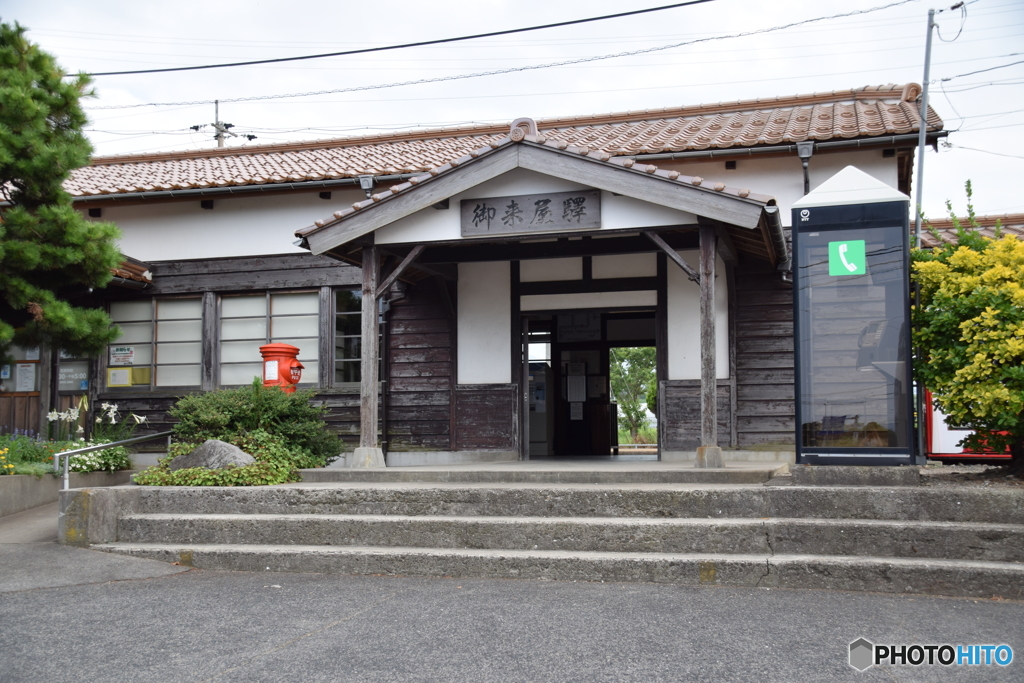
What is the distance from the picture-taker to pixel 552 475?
24.3ft

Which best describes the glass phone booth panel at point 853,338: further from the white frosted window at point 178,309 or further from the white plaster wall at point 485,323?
the white frosted window at point 178,309

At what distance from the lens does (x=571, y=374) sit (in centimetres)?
1496

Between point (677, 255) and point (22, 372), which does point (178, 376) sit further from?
point (677, 255)

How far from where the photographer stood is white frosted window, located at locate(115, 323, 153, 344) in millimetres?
11961

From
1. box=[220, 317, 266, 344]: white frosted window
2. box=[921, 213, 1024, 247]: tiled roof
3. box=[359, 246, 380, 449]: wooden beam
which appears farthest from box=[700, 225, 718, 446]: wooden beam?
box=[220, 317, 266, 344]: white frosted window

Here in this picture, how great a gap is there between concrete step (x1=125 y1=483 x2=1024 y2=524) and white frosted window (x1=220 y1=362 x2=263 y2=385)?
4328 millimetres

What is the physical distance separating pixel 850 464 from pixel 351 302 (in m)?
7.05

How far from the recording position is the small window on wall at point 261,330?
11.5 meters

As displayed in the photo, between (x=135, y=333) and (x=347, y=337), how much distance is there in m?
3.21

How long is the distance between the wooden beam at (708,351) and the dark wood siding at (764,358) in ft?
8.07

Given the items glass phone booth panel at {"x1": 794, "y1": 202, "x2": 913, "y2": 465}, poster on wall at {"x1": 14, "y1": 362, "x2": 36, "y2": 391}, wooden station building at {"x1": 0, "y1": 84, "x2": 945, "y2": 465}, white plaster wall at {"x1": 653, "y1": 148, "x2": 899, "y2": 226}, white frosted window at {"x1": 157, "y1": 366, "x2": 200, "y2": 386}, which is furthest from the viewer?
poster on wall at {"x1": 14, "y1": 362, "x2": 36, "y2": 391}

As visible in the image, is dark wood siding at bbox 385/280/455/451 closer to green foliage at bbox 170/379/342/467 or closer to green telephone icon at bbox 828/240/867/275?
green foliage at bbox 170/379/342/467

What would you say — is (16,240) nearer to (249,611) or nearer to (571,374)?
(249,611)

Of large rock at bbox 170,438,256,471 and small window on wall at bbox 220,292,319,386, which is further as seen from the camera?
small window on wall at bbox 220,292,319,386
